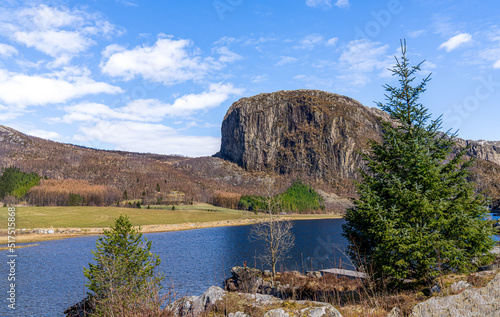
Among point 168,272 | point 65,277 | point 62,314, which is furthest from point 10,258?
point 62,314

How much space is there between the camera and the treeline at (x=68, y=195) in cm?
14175

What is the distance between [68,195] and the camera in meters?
147

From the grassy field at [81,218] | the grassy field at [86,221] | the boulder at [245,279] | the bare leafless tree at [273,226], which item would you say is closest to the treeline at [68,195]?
the grassy field at [81,218]

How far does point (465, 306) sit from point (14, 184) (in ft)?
588

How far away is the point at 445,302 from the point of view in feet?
22.5

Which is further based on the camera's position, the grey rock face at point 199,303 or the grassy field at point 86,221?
the grassy field at point 86,221

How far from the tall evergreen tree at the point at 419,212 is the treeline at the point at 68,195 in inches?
6013

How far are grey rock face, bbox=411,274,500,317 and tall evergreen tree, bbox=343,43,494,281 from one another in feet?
19.2

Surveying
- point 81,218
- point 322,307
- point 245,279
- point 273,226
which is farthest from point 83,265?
point 81,218

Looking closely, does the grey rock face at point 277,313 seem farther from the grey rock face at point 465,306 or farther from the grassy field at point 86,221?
the grassy field at point 86,221

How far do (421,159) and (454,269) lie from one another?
5275mm

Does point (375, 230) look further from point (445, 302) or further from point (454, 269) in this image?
point (445, 302)

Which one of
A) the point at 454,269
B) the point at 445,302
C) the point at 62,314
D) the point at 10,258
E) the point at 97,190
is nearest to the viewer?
the point at 445,302

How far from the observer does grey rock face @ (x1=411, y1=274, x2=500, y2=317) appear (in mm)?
6613
